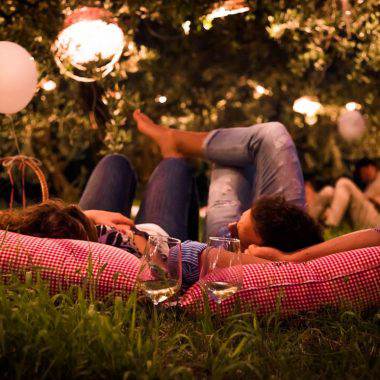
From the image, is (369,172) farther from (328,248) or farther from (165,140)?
(328,248)

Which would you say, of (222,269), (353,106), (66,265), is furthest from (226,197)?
(353,106)

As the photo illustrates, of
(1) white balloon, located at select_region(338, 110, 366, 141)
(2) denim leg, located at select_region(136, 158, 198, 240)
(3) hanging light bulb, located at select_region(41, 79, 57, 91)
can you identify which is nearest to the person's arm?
(2) denim leg, located at select_region(136, 158, 198, 240)

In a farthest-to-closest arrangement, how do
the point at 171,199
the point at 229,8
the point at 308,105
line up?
the point at 308,105 → the point at 229,8 → the point at 171,199

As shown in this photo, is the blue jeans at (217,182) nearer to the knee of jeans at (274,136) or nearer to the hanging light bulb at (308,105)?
the knee of jeans at (274,136)

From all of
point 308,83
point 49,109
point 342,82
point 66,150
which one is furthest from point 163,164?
point 342,82

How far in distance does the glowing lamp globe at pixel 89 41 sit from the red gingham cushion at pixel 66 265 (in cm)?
273

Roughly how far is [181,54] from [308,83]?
220 cm

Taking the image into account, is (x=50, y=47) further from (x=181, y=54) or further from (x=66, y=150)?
(x=181, y=54)

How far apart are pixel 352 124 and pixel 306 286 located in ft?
25.3

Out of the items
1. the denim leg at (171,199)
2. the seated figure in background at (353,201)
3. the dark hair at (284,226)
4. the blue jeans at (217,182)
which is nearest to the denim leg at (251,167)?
the blue jeans at (217,182)

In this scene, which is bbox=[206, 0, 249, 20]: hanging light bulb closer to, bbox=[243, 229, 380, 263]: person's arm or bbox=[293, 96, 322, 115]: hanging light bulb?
bbox=[243, 229, 380, 263]: person's arm

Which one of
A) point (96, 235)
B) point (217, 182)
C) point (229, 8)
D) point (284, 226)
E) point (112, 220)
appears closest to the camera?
point (96, 235)

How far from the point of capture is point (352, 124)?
1011cm

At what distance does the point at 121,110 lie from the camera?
634 cm
